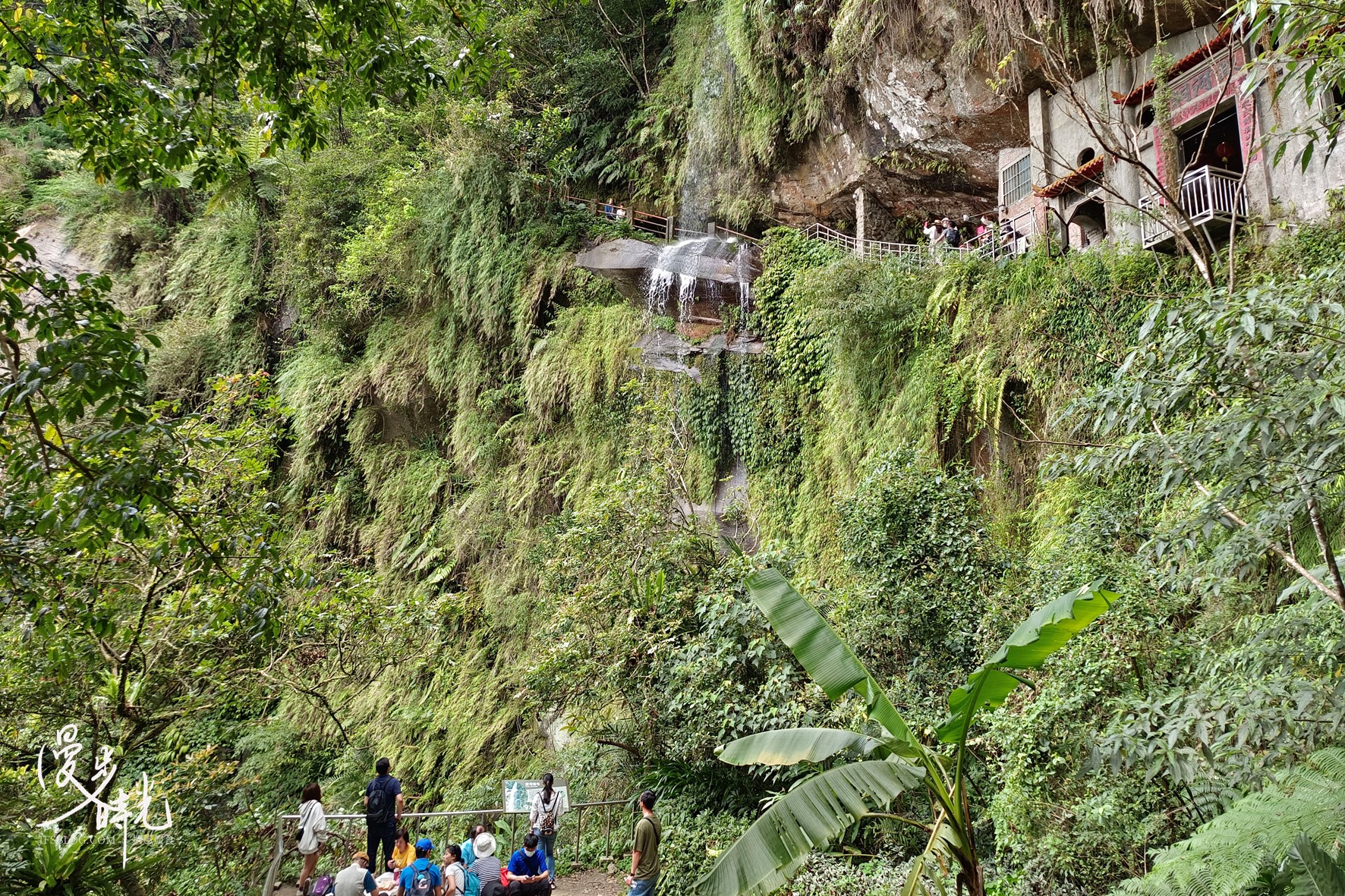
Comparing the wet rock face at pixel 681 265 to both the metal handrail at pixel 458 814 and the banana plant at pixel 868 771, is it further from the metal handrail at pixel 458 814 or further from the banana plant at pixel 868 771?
the banana plant at pixel 868 771

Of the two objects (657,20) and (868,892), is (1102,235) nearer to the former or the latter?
(868,892)

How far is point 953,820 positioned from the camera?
3.54 meters

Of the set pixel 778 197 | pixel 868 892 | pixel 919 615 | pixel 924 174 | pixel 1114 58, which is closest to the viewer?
pixel 868 892

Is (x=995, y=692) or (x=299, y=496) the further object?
(x=299, y=496)

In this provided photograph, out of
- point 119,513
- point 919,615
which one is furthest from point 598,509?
point 119,513

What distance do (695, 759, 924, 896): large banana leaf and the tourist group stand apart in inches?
117

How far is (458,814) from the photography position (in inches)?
343

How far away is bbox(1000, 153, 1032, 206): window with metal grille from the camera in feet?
42.3

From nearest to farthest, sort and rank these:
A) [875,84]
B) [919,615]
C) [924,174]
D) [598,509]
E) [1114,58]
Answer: [919,615] → [598,509] → [1114,58] → [875,84] → [924,174]

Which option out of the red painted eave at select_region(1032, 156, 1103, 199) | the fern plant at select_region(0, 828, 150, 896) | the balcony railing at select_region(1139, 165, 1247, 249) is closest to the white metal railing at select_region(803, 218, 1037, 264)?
the red painted eave at select_region(1032, 156, 1103, 199)

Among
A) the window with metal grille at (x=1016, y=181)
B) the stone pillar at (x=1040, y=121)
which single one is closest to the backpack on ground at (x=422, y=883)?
the stone pillar at (x=1040, y=121)

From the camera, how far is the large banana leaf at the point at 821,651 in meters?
3.80

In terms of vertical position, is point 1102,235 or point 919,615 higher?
point 1102,235

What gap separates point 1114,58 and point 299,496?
16.6m
